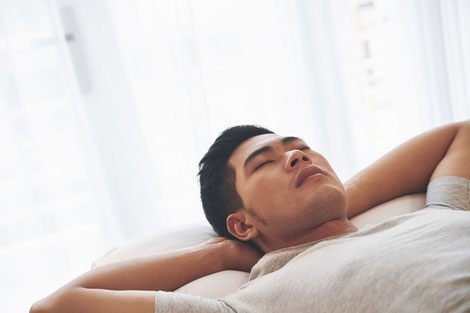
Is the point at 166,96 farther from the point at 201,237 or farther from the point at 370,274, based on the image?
the point at 370,274

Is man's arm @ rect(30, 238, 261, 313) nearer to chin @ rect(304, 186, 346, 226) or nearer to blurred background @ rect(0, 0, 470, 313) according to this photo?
chin @ rect(304, 186, 346, 226)

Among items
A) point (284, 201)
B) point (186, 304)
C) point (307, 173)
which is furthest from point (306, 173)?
point (186, 304)

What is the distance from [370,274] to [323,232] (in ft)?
0.95

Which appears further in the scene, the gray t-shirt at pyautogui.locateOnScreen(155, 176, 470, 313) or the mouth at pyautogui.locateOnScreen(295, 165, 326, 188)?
the mouth at pyautogui.locateOnScreen(295, 165, 326, 188)

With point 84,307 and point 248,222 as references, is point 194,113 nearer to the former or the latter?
point 248,222

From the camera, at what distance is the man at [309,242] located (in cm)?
100

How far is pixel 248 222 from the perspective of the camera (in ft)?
4.50

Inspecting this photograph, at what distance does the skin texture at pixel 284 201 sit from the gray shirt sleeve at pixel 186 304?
29 centimetres

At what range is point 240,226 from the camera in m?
1.39

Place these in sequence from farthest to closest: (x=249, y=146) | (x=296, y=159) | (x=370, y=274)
Result: 1. (x=249, y=146)
2. (x=296, y=159)
3. (x=370, y=274)

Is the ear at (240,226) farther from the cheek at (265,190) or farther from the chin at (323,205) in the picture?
the chin at (323,205)

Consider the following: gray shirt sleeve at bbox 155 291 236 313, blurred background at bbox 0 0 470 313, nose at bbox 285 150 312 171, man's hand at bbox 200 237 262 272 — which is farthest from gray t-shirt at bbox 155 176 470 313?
blurred background at bbox 0 0 470 313

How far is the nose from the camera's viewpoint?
1321mm

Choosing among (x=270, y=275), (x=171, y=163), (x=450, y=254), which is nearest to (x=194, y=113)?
(x=171, y=163)
